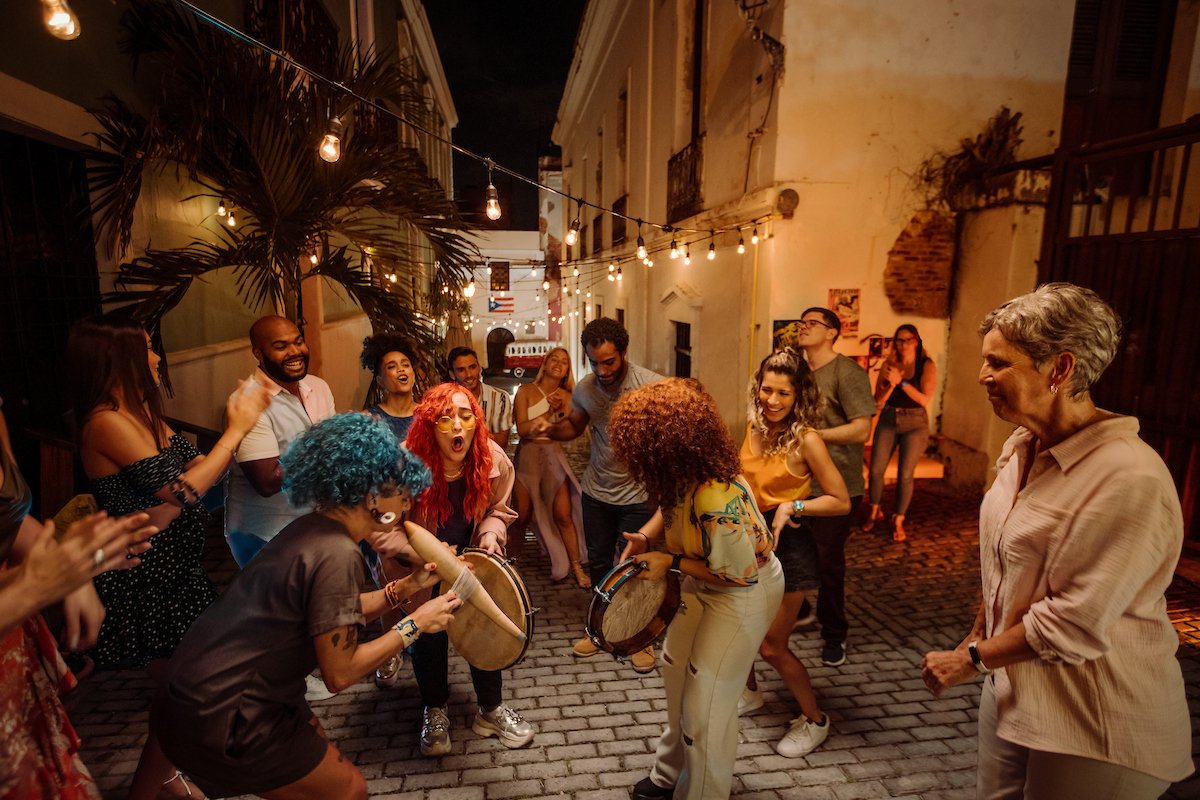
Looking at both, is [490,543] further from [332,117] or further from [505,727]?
[332,117]

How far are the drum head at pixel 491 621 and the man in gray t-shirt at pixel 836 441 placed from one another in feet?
6.57

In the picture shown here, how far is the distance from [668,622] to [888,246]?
569 cm

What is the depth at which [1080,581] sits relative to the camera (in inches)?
61.9

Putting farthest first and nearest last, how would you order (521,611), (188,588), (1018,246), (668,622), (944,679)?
(1018,246) → (188,588) → (668,622) → (521,611) → (944,679)

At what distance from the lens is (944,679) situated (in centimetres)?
184

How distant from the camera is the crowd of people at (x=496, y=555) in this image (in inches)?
62.9

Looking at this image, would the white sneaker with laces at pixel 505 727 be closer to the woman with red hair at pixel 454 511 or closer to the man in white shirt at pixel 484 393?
the woman with red hair at pixel 454 511

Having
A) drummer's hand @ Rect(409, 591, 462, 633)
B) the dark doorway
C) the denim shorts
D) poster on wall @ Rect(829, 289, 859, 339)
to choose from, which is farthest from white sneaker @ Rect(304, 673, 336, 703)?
poster on wall @ Rect(829, 289, 859, 339)

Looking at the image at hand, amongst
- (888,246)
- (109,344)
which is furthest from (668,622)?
(888,246)

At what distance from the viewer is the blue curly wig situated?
1.92 metres

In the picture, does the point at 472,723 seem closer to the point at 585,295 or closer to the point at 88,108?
the point at 88,108

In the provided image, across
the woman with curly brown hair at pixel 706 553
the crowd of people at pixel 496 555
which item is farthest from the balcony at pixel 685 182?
the woman with curly brown hair at pixel 706 553

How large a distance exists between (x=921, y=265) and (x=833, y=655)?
481 cm

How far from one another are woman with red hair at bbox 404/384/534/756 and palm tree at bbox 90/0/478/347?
2290 mm
